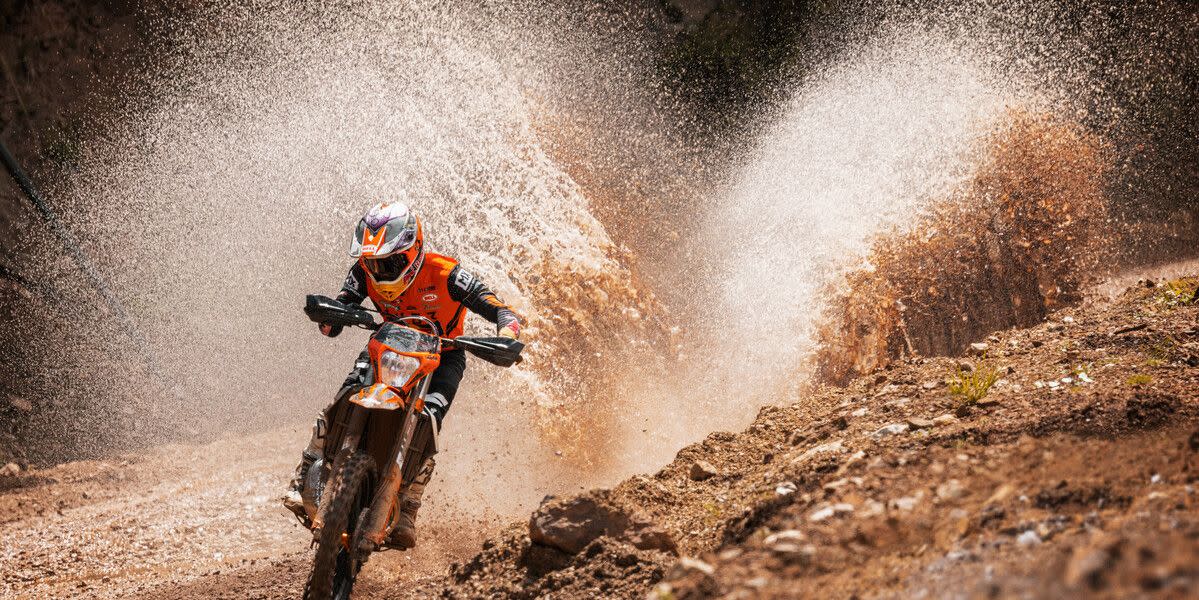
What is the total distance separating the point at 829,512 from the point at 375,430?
2.46 metres

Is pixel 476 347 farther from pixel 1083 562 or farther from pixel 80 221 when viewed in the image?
pixel 80 221

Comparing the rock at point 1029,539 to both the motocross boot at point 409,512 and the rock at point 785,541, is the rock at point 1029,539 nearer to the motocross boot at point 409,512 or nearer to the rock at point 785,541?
the rock at point 785,541

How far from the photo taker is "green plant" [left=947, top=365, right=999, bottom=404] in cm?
505

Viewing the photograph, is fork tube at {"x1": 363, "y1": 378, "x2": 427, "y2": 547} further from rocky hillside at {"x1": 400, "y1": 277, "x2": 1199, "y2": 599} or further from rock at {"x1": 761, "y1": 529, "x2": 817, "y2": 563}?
rock at {"x1": 761, "y1": 529, "x2": 817, "y2": 563}

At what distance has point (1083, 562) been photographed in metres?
2.34

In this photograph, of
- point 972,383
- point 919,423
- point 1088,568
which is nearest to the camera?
point 1088,568

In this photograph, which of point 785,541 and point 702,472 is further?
point 702,472

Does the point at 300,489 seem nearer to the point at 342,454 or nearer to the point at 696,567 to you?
the point at 342,454

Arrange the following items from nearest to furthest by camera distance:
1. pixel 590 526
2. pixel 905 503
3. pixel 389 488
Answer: pixel 905 503
pixel 590 526
pixel 389 488

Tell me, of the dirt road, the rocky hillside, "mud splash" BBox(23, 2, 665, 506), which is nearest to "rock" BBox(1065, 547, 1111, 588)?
the rocky hillside

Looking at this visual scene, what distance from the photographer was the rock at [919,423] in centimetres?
468

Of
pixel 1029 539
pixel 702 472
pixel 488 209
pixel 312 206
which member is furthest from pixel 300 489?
pixel 312 206

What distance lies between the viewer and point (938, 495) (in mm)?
3436

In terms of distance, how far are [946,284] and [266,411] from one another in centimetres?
794
